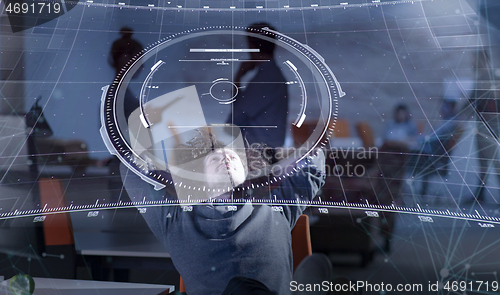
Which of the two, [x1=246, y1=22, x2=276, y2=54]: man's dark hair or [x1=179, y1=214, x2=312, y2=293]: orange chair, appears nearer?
[x1=179, y1=214, x2=312, y2=293]: orange chair

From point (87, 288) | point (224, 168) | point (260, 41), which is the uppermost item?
point (260, 41)

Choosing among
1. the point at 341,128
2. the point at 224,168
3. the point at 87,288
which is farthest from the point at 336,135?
the point at 87,288

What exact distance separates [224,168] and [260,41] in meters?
0.43

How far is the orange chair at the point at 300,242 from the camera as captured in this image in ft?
2.00

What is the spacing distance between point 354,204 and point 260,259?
0.21 m

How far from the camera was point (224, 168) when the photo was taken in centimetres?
71

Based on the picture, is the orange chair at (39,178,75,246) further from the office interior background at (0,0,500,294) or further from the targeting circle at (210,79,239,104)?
the targeting circle at (210,79,239,104)

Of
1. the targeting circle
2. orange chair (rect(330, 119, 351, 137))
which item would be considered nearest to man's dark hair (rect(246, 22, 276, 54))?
the targeting circle

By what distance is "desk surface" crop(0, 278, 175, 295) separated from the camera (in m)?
0.59
